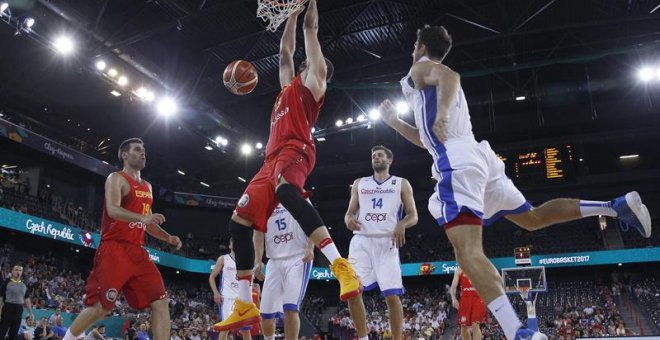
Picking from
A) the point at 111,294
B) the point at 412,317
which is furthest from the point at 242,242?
the point at 412,317

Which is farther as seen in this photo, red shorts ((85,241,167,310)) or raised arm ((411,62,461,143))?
red shorts ((85,241,167,310))

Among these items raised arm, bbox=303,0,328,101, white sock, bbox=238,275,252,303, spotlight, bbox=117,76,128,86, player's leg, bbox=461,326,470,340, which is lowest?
player's leg, bbox=461,326,470,340

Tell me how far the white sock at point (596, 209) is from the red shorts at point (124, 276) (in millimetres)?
3855

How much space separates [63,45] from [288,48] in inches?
502

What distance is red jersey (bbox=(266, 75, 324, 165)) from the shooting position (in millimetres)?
4465

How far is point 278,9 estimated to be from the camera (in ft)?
18.1

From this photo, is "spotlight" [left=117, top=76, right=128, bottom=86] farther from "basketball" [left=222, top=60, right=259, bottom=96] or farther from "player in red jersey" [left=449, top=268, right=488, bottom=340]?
"player in red jersey" [left=449, top=268, right=488, bottom=340]

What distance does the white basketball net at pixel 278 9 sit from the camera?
5012 millimetres

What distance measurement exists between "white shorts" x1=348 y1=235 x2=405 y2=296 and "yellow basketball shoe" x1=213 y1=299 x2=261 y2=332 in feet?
5.80

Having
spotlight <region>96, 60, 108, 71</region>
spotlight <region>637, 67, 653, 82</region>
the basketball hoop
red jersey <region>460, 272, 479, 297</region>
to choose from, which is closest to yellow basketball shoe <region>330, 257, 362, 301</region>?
red jersey <region>460, 272, 479, 297</region>

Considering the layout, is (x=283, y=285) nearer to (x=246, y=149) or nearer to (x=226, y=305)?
(x=226, y=305)

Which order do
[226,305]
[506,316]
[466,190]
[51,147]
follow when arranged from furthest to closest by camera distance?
[51,147], [226,305], [466,190], [506,316]

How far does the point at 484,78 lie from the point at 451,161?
20.5m

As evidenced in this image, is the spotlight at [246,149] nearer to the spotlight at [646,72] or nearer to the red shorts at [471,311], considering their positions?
the spotlight at [646,72]
